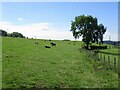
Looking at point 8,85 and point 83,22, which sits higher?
point 83,22

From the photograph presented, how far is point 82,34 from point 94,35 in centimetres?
528

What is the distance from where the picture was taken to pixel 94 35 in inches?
4483

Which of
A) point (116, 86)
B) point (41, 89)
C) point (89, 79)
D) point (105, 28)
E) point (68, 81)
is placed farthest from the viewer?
point (105, 28)

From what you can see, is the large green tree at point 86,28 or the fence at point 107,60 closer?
the fence at point 107,60

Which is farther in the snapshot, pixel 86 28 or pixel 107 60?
pixel 86 28

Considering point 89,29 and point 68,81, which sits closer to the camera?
point 68,81

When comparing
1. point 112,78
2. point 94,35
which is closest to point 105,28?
point 94,35

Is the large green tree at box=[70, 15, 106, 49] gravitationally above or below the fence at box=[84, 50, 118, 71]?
above

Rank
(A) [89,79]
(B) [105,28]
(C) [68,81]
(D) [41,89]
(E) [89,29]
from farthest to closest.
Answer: (B) [105,28], (E) [89,29], (A) [89,79], (C) [68,81], (D) [41,89]

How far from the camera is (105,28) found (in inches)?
4966

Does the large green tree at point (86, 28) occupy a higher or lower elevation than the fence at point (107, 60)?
higher

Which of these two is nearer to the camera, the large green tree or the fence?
the fence

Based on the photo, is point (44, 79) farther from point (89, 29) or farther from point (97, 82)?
point (89, 29)

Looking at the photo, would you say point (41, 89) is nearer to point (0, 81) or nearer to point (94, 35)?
point (0, 81)
